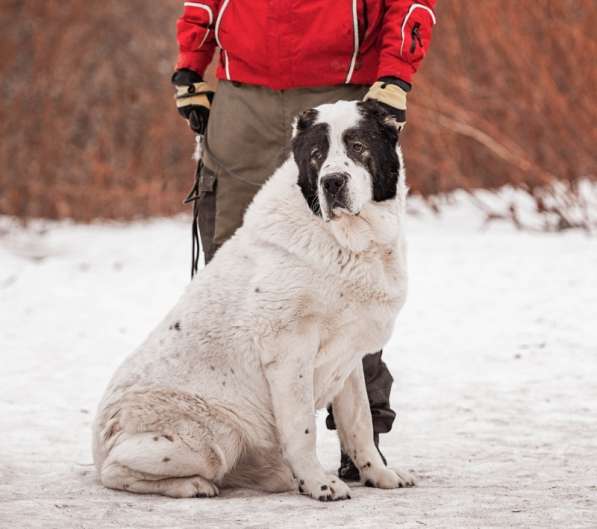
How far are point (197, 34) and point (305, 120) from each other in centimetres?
96

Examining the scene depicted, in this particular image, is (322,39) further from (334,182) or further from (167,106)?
(167,106)

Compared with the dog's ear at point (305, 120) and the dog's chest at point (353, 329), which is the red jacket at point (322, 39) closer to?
the dog's ear at point (305, 120)

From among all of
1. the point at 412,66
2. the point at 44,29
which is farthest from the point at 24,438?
the point at 44,29

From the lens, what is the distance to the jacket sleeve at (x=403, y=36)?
415 cm

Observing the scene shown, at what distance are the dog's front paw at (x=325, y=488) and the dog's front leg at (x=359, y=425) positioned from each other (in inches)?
11.2

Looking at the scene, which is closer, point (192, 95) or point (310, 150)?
point (310, 150)

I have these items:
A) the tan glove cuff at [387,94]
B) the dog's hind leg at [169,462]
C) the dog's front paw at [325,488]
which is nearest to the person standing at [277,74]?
the tan glove cuff at [387,94]

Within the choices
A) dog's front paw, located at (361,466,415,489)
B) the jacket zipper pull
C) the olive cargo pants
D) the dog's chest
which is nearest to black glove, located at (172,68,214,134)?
the olive cargo pants

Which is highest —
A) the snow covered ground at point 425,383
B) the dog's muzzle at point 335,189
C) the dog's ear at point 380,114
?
the dog's ear at point 380,114

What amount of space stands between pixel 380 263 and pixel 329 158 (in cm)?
42

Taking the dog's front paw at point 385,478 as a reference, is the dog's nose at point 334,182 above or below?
above

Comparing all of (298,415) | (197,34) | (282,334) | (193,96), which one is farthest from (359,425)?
(197,34)

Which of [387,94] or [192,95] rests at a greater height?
[387,94]

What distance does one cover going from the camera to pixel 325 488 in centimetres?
381
